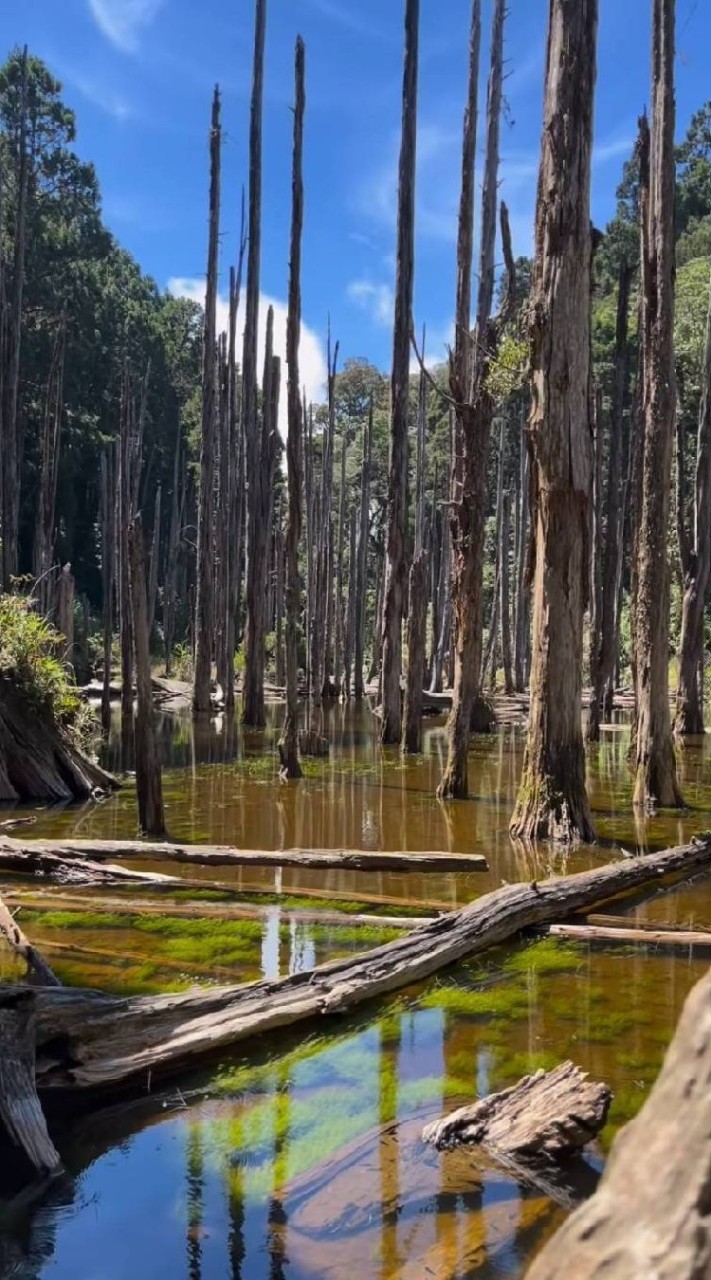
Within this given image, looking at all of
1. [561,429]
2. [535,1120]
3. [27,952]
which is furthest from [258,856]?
[561,429]

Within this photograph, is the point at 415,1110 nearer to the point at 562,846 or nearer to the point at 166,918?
the point at 166,918

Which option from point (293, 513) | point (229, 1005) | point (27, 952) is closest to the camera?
point (229, 1005)

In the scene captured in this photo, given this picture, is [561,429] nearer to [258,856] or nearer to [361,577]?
[258,856]

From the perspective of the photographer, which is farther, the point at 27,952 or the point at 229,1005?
the point at 27,952

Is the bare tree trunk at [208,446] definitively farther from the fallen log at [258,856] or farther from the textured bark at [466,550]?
the fallen log at [258,856]

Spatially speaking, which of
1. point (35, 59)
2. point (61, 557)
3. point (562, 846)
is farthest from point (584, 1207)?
point (35, 59)

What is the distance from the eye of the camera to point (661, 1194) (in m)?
1.22

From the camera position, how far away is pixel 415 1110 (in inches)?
143

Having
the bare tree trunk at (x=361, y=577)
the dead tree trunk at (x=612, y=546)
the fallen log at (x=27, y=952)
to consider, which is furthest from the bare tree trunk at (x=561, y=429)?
the bare tree trunk at (x=361, y=577)

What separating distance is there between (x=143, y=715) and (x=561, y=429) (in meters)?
3.97

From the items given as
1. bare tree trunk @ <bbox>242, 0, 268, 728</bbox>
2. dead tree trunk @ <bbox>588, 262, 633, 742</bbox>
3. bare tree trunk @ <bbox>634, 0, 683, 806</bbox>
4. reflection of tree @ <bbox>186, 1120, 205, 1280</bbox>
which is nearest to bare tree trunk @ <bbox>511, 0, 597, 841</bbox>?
bare tree trunk @ <bbox>634, 0, 683, 806</bbox>

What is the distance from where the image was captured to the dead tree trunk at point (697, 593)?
55.9 feet

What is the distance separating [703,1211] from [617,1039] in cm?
326

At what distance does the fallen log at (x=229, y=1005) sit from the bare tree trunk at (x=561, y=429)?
2742 mm
